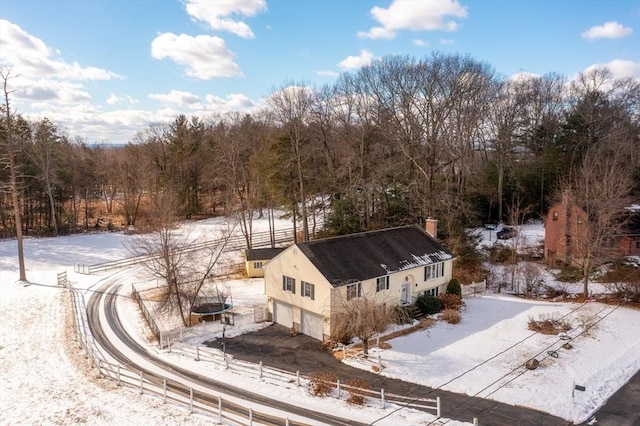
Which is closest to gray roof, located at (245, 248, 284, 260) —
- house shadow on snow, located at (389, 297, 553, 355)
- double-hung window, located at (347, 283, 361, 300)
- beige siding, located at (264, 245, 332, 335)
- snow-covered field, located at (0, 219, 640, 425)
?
snow-covered field, located at (0, 219, 640, 425)

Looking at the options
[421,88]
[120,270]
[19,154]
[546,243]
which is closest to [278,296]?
[120,270]

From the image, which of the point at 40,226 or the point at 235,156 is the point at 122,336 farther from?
the point at 40,226

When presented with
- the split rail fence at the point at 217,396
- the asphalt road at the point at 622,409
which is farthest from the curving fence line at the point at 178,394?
the asphalt road at the point at 622,409

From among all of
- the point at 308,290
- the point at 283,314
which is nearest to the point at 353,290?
the point at 308,290

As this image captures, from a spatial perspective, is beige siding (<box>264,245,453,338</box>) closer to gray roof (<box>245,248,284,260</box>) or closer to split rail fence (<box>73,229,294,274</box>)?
split rail fence (<box>73,229,294,274</box>)

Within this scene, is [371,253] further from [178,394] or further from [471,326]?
[178,394]
